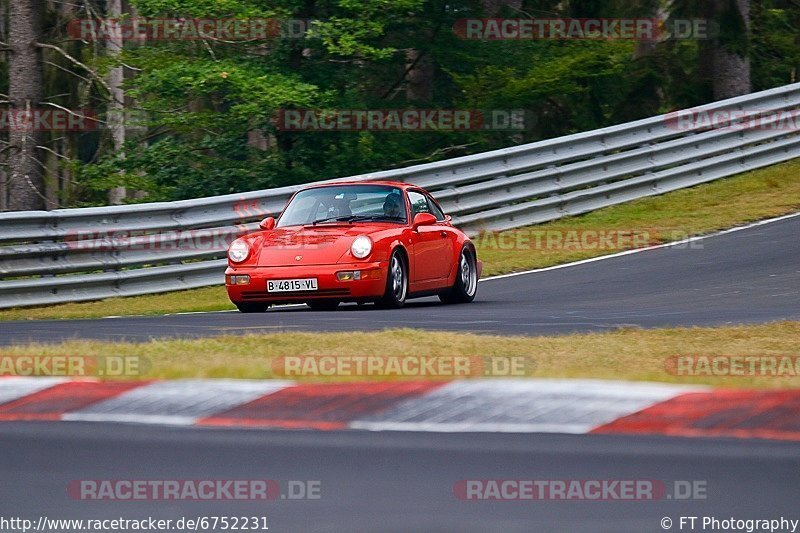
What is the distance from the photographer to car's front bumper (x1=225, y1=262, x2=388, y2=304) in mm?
11992

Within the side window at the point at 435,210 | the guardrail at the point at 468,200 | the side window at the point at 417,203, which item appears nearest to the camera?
the side window at the point at 417,203

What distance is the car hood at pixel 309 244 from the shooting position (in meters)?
12.1

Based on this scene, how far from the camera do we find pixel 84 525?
3.85 metres

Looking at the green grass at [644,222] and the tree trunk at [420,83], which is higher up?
the tree trunk at [420,83]

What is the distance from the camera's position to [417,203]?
1342cm

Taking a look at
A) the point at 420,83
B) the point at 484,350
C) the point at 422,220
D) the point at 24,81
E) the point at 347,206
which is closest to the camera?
the point at 484,350

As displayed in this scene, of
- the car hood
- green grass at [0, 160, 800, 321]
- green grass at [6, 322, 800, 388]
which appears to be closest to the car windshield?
the car hood

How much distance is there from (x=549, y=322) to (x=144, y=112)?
1285 centimetres

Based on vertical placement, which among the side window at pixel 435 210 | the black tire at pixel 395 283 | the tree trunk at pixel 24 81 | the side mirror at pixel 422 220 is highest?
the tree trunk at pixel 24 81

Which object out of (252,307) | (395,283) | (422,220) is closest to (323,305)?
(252,307)

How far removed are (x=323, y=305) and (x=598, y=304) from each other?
2786mm

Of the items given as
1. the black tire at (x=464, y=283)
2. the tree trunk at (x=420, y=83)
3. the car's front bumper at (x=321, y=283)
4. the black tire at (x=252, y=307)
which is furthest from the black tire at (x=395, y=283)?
the tree trunk at (x=420, y=83)

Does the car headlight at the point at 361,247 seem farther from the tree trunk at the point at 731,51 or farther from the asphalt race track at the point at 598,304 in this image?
the tree trunk at the point at 731,51

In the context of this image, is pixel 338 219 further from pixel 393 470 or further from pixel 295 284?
pixel 393 470
